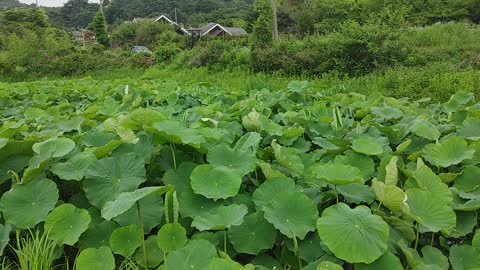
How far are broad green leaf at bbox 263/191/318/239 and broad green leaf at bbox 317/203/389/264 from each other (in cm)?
7

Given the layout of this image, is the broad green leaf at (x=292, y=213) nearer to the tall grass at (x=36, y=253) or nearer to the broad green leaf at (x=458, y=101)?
the tall grass at (x=36, y=253)

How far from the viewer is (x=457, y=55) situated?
32.5 feet

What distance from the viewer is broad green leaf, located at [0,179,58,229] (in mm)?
1106

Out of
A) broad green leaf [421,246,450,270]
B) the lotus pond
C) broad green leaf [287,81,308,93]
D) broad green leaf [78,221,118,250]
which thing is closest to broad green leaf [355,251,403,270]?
the lotus pond

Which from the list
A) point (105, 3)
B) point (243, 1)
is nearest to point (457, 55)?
point (243, 1)

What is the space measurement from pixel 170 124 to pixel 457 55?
34.8 feet

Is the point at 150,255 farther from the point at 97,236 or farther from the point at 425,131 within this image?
the point at 425,131

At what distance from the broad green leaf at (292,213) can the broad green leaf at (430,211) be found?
0.86ft

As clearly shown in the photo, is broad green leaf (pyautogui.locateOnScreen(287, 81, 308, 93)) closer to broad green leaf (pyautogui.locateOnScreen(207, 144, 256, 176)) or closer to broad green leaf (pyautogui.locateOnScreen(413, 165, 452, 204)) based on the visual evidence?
broad green leaf (pyautogui.locateOnScreen(207, 144, 256, 176))

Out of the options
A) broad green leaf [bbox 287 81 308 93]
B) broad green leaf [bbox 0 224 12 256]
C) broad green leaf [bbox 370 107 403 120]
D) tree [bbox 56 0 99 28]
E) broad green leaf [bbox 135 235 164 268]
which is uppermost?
broad green leaf [bbox 0 224 12 256]

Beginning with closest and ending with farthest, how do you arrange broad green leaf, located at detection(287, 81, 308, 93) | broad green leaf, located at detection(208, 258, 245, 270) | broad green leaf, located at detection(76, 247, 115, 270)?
broad green leaf, located at detection(208, 258, 245, 270), broad green leaf, located at detection(76, 247, 115, 270), broad green leaf, located at detection(287, 81, 308, 93)

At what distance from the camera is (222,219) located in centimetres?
100

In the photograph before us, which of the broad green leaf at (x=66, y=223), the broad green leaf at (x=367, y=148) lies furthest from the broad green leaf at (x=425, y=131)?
the broad green leaf at (x=66, y=223)

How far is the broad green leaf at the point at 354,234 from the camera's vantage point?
0.89 meters
